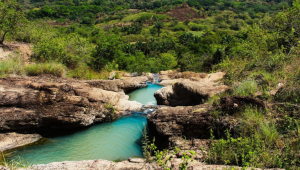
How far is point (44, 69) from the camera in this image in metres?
10.7

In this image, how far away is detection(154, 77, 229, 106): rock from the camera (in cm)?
843

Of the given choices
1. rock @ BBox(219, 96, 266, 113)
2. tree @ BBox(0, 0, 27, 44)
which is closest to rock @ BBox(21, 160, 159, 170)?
rock @ BBox(219, 96, 266, 113)

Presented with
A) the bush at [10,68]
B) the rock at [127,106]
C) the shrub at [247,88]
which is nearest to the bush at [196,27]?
the rock at [127,106]

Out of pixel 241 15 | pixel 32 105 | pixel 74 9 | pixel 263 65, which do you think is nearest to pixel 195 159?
pixel 263 65

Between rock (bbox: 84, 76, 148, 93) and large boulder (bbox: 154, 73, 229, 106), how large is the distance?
2995 mm

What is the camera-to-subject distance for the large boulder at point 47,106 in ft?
23.0

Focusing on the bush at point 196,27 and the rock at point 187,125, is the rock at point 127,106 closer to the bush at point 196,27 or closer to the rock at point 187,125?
the rock at point 187,125

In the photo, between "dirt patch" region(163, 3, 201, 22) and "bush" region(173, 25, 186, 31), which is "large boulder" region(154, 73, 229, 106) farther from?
"dirt patch" region(163, 3, 201, 22)

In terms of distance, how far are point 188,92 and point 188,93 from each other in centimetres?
5

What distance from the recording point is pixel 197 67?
25844 mm

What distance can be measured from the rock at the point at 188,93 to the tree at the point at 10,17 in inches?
421

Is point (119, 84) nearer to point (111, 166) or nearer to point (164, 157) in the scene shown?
point (111, 166)

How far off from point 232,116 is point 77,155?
4.88 metres

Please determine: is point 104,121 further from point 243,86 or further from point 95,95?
point 243,86
